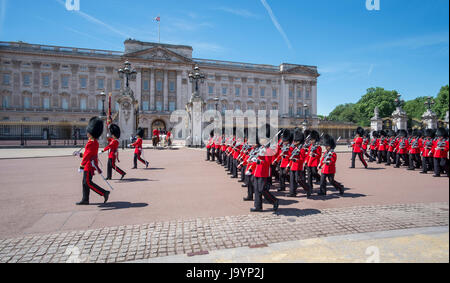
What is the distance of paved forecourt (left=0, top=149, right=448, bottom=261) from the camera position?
4293 mm

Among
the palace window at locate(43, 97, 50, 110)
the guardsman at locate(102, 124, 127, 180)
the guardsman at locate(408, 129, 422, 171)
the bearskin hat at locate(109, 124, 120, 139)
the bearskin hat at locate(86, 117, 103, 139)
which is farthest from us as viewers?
the palace window at locate(43, 97, 50, 110)

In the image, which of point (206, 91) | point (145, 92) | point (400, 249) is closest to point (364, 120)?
point (206, 91)

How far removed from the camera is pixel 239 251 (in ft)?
12.0

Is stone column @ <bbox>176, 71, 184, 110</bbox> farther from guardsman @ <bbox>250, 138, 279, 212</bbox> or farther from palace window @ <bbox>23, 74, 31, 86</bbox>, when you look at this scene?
guardsman @ <bbox>250, 138, 279, 212</bbox>

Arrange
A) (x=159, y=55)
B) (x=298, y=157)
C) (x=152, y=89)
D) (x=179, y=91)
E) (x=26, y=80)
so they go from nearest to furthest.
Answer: (x=298, y=157), (x=26, y=80), (x=152, y=89), (x=159, y=55), (x=179, y=91)

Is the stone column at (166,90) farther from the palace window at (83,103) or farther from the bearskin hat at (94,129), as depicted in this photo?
the bearskin hat at (94,129)

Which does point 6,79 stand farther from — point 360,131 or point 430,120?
point 430,120

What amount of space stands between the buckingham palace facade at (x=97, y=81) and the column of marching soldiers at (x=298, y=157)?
43.4 m

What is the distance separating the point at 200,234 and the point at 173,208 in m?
1.64

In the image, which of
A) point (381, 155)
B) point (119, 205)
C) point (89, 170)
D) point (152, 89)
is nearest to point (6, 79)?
point (152, 89)

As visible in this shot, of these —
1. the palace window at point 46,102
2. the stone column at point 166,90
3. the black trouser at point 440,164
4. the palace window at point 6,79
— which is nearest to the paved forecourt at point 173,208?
the black trouser at point 440,164

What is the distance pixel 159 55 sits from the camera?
55.9m

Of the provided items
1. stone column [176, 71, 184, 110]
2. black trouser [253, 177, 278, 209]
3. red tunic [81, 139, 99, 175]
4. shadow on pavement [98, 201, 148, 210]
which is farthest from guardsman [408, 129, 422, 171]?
stone column [176, 71, 184, 110]

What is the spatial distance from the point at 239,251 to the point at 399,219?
330 centimetres
